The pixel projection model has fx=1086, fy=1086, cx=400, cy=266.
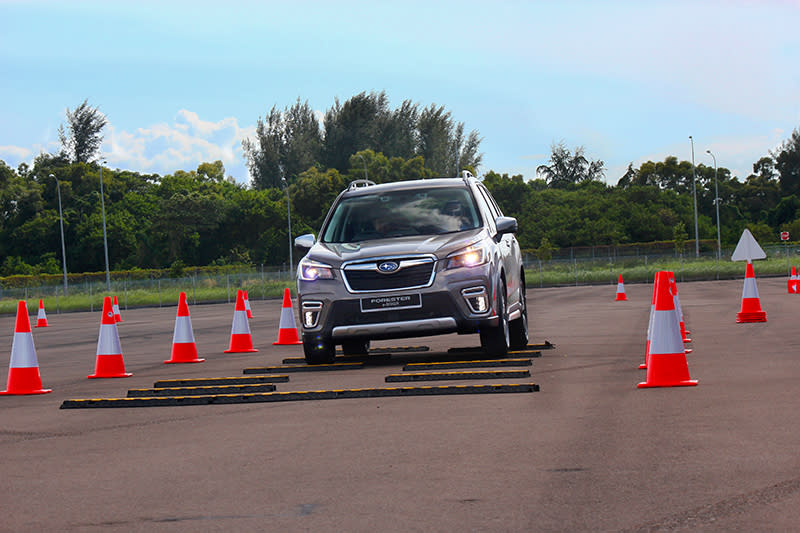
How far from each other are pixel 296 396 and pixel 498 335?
10.4 feet

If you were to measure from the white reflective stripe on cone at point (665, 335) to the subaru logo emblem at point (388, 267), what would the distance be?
3234mm

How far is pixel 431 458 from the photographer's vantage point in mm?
6086

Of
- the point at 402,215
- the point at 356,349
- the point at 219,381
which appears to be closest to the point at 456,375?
the point at 219,381

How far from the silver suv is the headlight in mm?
10

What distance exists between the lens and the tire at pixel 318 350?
1169cm

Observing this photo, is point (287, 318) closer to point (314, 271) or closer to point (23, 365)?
point (314, 271)

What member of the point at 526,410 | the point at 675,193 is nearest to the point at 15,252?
the point at 675,193

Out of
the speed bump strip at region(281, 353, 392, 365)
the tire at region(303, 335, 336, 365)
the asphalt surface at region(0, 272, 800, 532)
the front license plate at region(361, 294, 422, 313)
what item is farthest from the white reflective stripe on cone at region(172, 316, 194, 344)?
the front license plate at region(361, 294, 422, 313)

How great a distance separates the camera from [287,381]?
34.6 feet

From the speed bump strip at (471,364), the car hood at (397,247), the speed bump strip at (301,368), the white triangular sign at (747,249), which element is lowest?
the speed bump strip at (301,368)

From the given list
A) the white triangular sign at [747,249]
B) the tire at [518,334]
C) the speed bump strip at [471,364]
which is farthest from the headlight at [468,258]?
the white triangular sign at [747,249]

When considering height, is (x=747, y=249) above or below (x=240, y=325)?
above

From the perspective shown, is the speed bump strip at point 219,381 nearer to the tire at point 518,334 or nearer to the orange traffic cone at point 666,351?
the orange traffic cone at point 666,351

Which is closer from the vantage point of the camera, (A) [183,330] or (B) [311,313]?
(B) [311,313]
